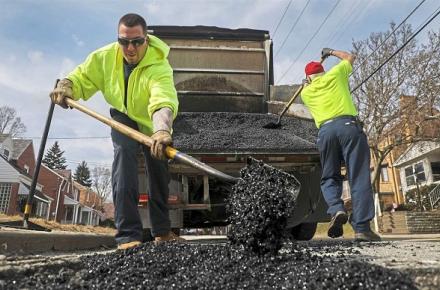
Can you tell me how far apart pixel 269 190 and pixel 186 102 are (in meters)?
4.20

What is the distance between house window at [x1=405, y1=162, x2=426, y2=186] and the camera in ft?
88.4

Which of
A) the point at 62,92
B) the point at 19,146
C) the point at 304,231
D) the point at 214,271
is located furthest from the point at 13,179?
the point at 214,271

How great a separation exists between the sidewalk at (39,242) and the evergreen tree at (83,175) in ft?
212

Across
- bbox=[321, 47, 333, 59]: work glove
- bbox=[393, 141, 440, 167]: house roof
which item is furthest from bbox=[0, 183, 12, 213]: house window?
bbox=[321, 47, 333, 59]: work glove

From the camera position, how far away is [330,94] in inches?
164

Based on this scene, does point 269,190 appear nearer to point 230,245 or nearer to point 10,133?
point 230,245

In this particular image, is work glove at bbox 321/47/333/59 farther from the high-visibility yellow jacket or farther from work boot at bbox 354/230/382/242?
the high-visibility yellow jacket

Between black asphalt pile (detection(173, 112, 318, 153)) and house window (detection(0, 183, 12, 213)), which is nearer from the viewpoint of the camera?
black asphalt pile (detection(173, 112, 318, 153))

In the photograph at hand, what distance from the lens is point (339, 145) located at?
3998 millimetres

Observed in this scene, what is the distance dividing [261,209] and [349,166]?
1.90m

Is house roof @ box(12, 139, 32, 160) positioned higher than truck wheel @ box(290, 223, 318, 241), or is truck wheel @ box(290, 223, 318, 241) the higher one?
house roof @ box(12, 139, 32, 160)

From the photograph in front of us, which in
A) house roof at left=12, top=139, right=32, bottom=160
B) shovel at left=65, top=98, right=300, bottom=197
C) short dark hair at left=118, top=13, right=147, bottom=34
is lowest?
shovel at left=65, top=98, right=300, bottom=197

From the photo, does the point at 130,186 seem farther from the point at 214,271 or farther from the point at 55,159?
the point at 55,159

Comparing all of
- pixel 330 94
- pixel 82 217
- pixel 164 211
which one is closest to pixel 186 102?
pixel 330 94
